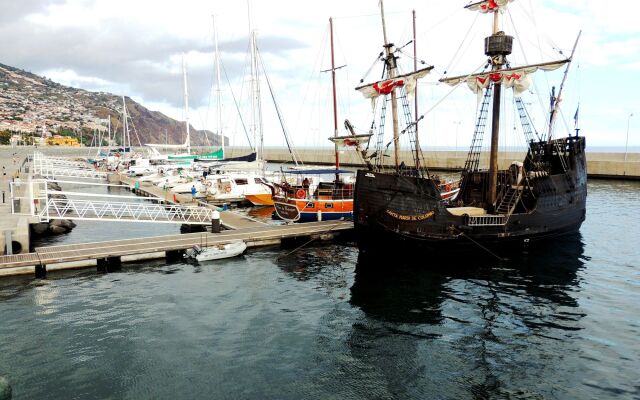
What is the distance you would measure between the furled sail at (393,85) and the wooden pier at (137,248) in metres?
8.89

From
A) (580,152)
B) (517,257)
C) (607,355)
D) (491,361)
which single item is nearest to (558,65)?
(580,152)

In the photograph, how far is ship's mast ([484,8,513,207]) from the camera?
24.7 m

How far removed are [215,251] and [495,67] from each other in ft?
63.9

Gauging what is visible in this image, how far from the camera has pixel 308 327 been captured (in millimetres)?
14469

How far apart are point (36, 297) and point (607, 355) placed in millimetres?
19894

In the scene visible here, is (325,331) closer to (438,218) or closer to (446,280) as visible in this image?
(446,280)

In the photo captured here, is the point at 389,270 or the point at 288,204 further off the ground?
the point at 288,204

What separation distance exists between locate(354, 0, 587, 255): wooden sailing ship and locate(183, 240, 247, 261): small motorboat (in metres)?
6.85

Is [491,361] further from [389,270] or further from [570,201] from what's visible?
[570,201]

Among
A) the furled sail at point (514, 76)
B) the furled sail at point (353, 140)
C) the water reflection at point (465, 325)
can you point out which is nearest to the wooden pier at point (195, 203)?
the furled sail at point (353, 140)

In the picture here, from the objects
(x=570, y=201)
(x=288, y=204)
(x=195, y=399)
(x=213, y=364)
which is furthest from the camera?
(x=288, y=204)

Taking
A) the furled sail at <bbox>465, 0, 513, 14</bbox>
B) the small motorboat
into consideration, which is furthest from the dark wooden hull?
the furled sail at <bbox>465, 0, 513, 14</bbox>

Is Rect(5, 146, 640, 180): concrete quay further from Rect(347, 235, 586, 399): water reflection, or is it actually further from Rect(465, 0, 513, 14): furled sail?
Rect(347, 235, 586, 399): water reflection

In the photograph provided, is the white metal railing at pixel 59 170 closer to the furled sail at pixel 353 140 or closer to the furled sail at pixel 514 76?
the furled sail at pixel 353 140
